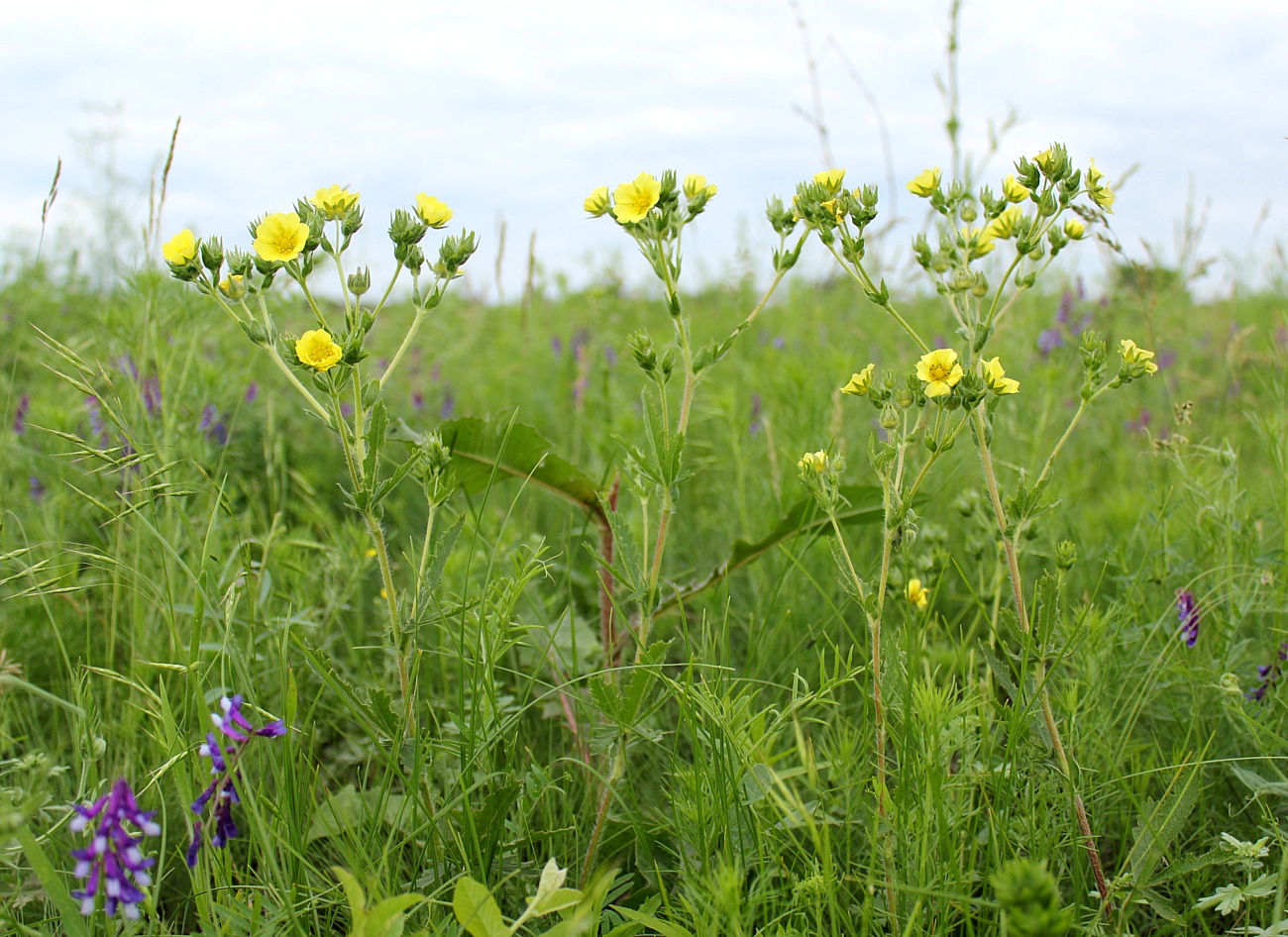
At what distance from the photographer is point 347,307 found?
1.40 meters

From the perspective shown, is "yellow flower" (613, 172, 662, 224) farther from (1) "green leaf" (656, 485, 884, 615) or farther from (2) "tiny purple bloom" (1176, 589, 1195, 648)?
(2) "tiny purple bloom" (1176, 589, 1195, 648)

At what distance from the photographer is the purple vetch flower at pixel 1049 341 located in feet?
11.7

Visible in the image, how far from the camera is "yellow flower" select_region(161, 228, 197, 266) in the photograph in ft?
4.55

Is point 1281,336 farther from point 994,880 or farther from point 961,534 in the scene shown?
point 994,880

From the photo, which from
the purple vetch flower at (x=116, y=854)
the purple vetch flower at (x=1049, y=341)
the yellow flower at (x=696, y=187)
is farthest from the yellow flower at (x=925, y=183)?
the purple vetch flower at (x=1049, y=341)

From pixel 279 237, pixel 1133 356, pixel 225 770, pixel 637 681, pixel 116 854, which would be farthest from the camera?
pixel 1133 356

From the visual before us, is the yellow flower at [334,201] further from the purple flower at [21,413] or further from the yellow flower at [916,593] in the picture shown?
the purple flower at [21,413]

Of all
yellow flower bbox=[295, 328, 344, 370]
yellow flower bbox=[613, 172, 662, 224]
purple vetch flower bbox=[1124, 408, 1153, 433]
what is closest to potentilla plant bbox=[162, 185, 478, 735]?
yellow flower bbox=[295, 328, 344, 370]

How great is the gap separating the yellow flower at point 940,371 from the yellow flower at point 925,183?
42 centimetres

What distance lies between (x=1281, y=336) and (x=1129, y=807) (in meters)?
3.23

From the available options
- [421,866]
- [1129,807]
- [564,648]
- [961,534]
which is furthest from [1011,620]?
[961,534]

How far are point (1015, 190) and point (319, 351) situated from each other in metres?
Answer: 1.29

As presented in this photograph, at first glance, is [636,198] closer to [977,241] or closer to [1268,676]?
[977,241]

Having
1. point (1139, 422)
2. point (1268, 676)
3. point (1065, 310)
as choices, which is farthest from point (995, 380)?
point (1139, 422)
